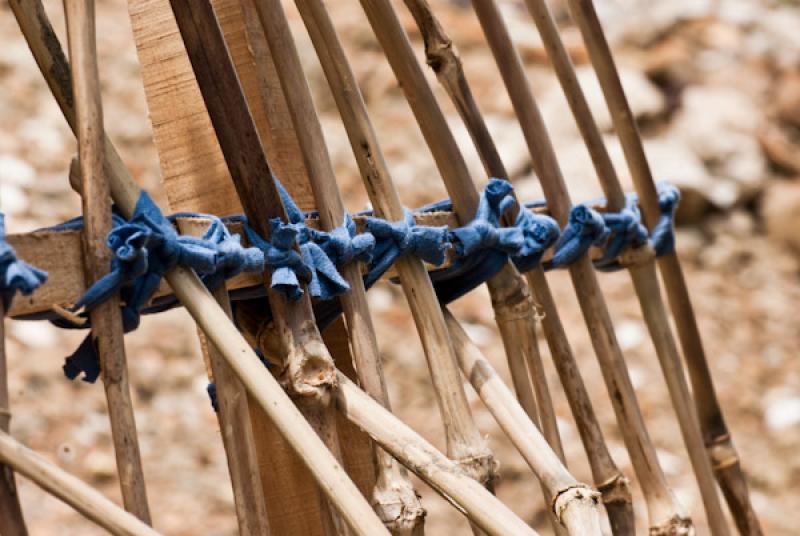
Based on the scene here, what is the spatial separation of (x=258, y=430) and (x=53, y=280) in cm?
28

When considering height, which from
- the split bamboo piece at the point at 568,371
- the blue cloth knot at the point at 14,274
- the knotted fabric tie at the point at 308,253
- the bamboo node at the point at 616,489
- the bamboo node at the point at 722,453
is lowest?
the bamboo node at the point at 722,453

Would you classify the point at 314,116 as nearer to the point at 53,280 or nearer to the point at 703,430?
the point at 53,280

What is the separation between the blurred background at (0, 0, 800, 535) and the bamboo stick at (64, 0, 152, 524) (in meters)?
1.40

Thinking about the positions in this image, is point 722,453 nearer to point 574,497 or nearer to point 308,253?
point 574,497

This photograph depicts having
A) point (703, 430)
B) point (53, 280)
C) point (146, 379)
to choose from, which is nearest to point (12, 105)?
point (146, 379)

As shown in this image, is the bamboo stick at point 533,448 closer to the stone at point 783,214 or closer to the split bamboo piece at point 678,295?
the split bamboo piece at point 678,295

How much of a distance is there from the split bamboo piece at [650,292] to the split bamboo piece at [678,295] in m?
0.04

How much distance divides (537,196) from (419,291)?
2126 mm

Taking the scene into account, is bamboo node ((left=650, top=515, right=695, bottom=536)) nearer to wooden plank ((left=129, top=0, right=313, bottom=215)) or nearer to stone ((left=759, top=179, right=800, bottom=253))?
wooden plank ((left=129, top=0, right=313, bottom=215))

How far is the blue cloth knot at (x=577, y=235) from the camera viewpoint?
1054 millimetres

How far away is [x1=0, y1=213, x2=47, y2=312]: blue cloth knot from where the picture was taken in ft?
1.97

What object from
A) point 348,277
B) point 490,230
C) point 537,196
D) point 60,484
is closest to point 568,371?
point 490,230

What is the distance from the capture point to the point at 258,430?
Result: 35.1 inches

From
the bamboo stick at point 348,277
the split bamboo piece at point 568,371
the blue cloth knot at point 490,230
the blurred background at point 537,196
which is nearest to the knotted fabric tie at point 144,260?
the bamboo stick at point 348,277
